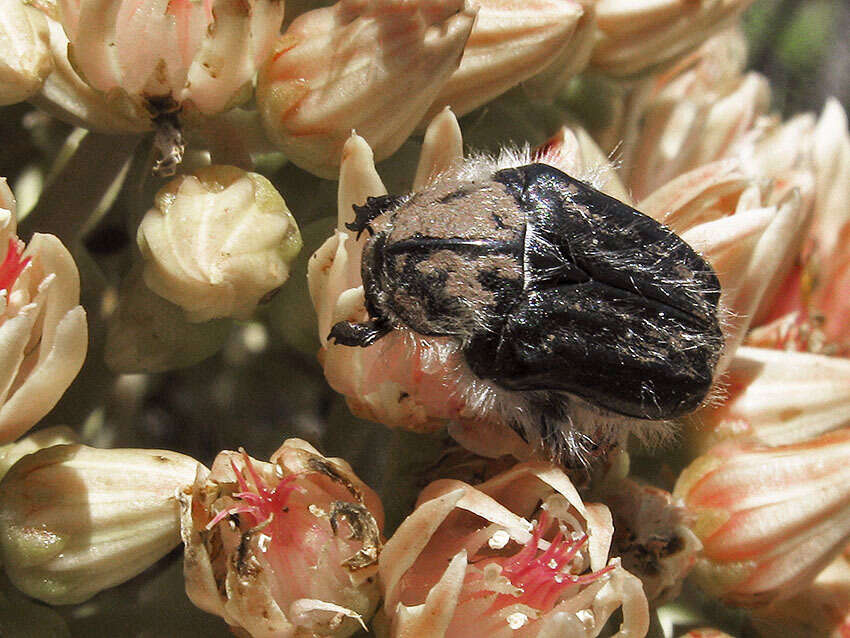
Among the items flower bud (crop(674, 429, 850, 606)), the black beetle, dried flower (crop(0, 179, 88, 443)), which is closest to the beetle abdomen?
the black beetle

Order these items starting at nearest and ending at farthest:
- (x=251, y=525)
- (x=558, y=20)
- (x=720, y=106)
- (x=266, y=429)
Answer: (x=251, y=525) < (x=558, y=20) < (x=266, y=429) < (x=720, y=106)

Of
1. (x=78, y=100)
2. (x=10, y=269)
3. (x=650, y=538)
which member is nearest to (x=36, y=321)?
(x=10, y=269)

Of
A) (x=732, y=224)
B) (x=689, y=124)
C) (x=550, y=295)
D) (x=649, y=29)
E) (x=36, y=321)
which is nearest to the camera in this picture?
(x=550, y=295)

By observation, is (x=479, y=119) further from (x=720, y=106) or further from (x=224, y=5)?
(x=720, y=106)

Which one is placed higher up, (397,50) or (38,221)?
(397,50)

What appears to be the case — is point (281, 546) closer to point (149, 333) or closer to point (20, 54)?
point (149, 333)

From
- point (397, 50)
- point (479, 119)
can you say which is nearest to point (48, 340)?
point (397, 50)
